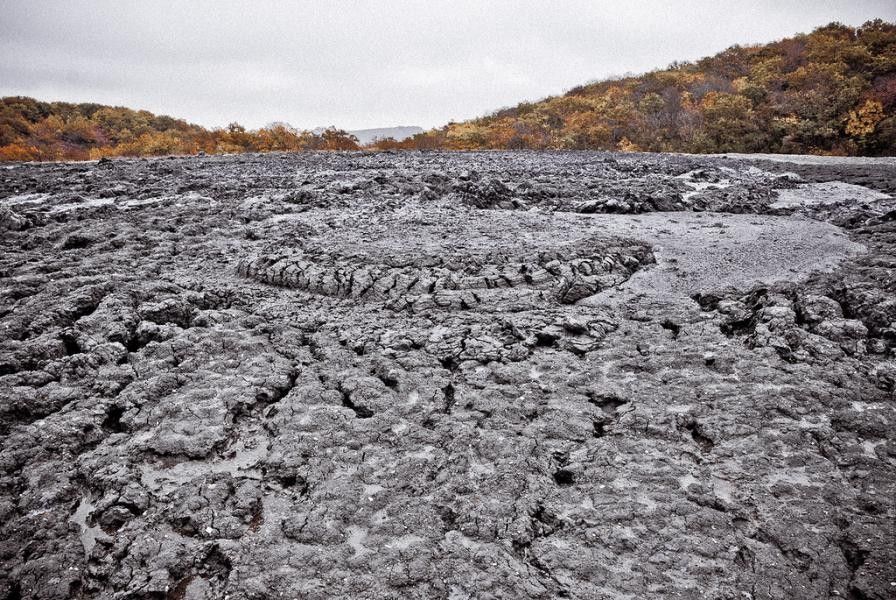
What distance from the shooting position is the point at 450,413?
Result: 3.16 metres

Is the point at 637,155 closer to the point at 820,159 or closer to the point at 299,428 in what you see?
the point at 820,159

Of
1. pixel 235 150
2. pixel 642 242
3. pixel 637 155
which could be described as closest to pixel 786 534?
pixel 642 242

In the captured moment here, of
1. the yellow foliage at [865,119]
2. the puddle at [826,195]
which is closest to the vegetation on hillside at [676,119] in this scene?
the yellow foliage at [865,119]

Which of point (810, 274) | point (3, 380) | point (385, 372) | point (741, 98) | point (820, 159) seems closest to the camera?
point (3, 380)

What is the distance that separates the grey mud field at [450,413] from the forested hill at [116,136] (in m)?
15.2

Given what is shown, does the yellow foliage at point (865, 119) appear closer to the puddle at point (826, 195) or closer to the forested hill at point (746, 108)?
the forested hill at point (746, 108)

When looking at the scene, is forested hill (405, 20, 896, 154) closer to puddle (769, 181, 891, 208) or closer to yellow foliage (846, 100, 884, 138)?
yellow foliage (846, 100, 884, 138)

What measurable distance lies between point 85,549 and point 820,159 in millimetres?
16335

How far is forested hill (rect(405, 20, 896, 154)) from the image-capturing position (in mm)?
15930

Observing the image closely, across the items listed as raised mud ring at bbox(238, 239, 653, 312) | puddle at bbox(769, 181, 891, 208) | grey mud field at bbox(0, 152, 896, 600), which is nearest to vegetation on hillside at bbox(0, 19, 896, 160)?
puddle at bbox(769, 181, 891, 208)

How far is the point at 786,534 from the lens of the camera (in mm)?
2254

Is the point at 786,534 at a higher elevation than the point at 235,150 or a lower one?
lower

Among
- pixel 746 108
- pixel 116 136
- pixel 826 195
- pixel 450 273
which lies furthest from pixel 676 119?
pixel 116 136

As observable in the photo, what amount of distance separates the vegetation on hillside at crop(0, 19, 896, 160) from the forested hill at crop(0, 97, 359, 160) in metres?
0.06
